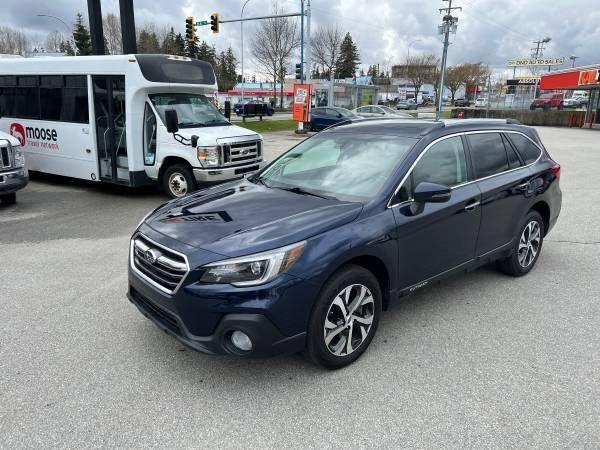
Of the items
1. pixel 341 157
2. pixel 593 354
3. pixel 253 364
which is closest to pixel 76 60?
pixel 341 157


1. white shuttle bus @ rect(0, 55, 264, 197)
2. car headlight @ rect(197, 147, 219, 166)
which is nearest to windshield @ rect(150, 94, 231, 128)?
white shuttle bus @ rect(0, 55, 264, 197)

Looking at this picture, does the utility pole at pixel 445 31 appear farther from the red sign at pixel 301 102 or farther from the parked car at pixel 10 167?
the parked car at pixel 10 167

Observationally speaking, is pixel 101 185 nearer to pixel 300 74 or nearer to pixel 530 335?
pixel 530 335

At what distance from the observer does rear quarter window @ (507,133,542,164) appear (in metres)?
4.98

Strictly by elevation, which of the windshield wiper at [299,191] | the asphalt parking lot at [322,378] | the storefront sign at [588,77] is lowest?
the asphalt parking lot at [322,378]

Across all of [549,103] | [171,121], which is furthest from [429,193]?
[549,103]

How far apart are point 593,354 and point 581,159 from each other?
14.7 metres

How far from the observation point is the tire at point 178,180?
8.84 meters

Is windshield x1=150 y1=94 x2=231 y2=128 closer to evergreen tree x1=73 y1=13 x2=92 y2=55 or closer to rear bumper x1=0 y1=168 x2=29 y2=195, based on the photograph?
rear bumper x1=0 y1=168 x2=29 y2=195

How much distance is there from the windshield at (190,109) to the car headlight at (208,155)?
2.73 feet

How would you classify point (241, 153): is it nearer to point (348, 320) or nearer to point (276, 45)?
point (348, 320)

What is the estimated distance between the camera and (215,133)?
29.4 feet

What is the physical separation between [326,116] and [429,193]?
2392 centimetres

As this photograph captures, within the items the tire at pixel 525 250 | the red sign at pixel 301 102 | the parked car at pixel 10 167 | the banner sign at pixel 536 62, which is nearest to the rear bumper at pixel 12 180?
the parked car at pixel 10 167
